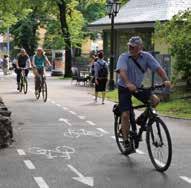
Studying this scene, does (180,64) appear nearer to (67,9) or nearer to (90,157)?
(90,157)

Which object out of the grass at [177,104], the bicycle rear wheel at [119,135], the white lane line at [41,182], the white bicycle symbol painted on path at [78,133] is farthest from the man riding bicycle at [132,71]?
the grass at [177,104]

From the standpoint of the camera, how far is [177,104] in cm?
1889

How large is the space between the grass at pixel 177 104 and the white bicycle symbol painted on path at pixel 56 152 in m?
5.97

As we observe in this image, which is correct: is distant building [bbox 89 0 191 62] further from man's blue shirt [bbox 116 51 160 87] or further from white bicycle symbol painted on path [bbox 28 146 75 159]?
man's blue shirt [bbox 116 51 160 87]

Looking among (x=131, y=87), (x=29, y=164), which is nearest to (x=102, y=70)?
(x=29, y=164)

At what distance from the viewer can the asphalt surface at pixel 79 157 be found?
8.02m

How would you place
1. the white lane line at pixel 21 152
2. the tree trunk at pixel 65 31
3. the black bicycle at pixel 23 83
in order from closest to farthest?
the white lane line at pixel 21 152, the black bicycle at pixel 23 83, the tree trunk at pixel 65 31

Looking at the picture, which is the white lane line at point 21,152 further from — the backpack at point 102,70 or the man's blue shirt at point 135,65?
the backpack at point 102,70

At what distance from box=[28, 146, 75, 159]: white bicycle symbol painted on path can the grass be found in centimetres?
597

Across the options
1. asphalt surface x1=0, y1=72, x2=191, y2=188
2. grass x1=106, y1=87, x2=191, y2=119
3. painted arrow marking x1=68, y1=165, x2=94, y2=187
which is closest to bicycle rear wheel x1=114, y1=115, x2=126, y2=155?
asphalt surface x1=0, y1=72, x2=191, y2=188

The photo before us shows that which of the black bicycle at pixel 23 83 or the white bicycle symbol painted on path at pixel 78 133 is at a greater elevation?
the black bicycle at pixel 23 83

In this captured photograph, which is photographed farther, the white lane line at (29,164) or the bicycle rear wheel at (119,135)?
the bicycle rear wheel at (119,135)

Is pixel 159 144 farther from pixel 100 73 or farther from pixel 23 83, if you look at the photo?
pixel 23 83

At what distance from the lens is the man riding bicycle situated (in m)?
9.08
